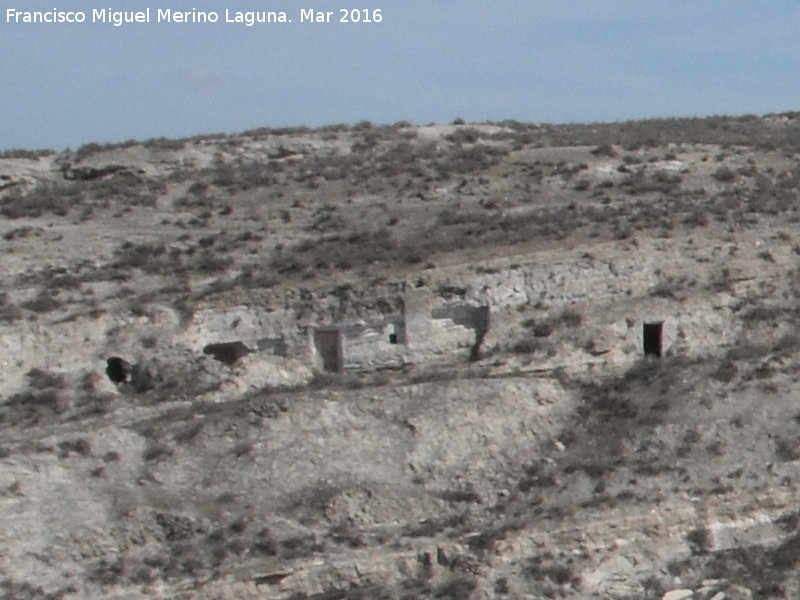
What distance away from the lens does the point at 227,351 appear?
101 feet

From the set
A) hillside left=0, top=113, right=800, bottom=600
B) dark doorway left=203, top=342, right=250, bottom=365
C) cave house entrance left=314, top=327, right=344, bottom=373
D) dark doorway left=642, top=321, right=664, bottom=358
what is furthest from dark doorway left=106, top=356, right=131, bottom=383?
dark doorway left=642, top=321, right=664, bottom=358

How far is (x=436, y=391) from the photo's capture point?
28.0 meters

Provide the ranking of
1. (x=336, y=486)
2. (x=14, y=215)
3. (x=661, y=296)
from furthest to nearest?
(x=14, y=215)
(x=661, y=296)
(x=336, y=486)

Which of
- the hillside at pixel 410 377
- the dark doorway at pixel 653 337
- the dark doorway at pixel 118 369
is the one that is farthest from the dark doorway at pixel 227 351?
the dark doorway at pixel 653 337

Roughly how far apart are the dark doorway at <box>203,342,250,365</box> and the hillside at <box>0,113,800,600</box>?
4 cm

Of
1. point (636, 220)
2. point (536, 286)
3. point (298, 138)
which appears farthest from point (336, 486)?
point (298, 138)

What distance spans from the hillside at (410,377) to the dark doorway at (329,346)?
5cm

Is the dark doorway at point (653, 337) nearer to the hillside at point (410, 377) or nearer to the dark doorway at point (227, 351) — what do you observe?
the hillside at point (410, 377)

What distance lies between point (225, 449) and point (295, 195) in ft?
37.5

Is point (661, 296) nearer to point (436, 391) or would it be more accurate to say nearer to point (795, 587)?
point (436, 391)

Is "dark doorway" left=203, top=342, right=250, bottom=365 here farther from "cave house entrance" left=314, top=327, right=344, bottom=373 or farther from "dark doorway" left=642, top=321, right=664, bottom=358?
"dark doorway" left=642, top=321, right=664, bottom=358

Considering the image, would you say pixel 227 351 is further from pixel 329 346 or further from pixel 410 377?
pixel 410 377

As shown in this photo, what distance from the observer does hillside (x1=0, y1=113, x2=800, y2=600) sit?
80.3 ft

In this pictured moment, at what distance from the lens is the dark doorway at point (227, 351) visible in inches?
1208
